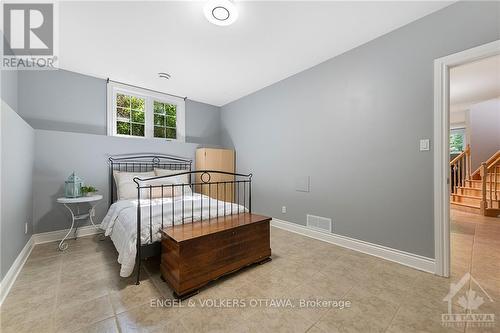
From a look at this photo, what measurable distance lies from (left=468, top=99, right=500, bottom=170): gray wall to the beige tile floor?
16.2ft

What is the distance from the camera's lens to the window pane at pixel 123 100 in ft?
12.2

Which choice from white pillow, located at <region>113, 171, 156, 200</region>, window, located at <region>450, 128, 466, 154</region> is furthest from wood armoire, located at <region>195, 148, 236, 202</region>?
window, located at <region>450, 128, 466, 154</region>

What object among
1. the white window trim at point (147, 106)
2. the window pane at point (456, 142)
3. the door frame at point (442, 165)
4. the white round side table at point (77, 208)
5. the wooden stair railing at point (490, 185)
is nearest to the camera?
the door frame at point (442, 165)

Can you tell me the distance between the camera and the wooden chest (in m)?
1.66

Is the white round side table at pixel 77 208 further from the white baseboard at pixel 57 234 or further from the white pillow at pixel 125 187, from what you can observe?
the white pillow at pixel 125 187

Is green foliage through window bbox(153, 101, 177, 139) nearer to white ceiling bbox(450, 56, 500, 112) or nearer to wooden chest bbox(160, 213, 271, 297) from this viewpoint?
wooden chest bbox(160, 213, 271, 297)

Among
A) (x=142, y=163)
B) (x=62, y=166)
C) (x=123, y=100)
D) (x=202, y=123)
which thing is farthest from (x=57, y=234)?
(x=202, y=123)

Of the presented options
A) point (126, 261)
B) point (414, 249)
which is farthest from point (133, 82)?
point (414, 249)

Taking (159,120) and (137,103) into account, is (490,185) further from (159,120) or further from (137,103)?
(137,103)

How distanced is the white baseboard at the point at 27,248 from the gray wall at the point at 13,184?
67 mm

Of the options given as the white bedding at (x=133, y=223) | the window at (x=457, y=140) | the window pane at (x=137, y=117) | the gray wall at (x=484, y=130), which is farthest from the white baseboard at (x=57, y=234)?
the window at (x=457, y=140)

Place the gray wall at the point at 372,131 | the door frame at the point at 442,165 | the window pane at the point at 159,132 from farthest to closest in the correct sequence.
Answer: the window pane at the point at 159,132 < the gray wall at the point at 372,131 < the door frame at the point at 442,165

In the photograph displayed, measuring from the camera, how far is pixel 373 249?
246 cm

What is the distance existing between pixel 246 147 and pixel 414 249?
10.5 feet
